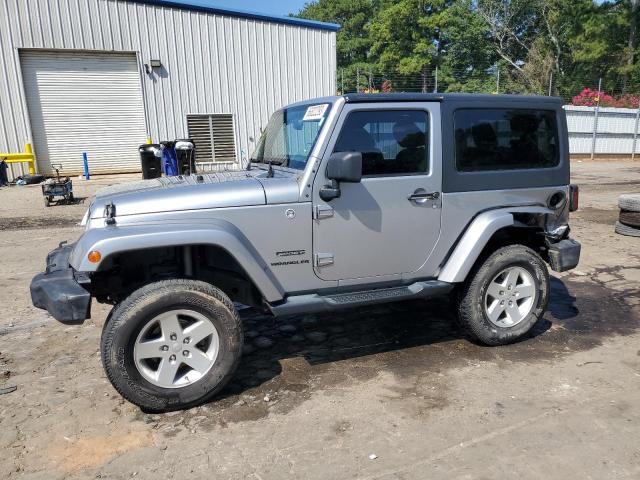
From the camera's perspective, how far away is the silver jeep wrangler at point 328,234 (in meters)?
3.23

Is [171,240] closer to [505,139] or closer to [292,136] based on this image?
[292,136]

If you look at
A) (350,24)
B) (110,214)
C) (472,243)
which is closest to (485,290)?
(472,243)

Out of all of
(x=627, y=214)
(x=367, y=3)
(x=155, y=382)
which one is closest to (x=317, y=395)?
(x=155, y=382)

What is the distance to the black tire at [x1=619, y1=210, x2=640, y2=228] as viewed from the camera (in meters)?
8.15

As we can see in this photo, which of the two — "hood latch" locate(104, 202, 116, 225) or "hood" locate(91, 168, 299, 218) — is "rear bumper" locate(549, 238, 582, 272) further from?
"hood latch" locate(104, 202, 116, 225)

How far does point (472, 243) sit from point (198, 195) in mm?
2157

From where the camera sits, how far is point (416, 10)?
42031 millimetres

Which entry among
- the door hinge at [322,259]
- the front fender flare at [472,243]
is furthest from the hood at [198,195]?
the front fender flare at [472,243]

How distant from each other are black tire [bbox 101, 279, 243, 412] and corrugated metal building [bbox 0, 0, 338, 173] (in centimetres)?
1523

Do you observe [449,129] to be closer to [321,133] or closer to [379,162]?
[379,162]

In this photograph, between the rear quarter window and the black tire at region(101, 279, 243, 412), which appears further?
the rear quarter window

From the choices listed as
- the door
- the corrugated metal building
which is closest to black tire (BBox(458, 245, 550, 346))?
the door

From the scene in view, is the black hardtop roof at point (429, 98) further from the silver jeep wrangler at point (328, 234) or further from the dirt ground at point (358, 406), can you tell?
the dirt ground at point (358, 406)

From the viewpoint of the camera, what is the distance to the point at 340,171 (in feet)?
11.2
